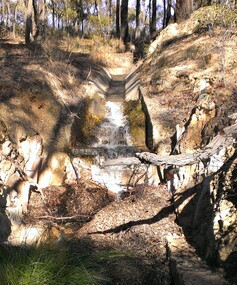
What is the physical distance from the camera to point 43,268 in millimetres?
3631

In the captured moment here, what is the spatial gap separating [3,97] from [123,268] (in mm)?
5338

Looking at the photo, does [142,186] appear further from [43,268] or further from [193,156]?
[43,268]

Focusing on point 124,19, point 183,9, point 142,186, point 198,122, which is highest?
point 124,19

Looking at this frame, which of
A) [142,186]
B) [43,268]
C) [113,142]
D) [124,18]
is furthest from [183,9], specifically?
[43,268]

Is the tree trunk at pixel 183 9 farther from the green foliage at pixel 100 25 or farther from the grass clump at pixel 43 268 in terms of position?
the grass clump at pixel 43 268

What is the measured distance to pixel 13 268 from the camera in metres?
3.57

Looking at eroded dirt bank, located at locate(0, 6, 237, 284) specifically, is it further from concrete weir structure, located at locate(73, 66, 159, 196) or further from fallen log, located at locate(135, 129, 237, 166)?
fallen log, located at locate(135, 129, 237, 166)

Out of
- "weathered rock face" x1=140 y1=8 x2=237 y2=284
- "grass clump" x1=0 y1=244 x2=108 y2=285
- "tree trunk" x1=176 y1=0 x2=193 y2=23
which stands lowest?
"grass clump" x1=0 y1=244 x2=108 y2=285

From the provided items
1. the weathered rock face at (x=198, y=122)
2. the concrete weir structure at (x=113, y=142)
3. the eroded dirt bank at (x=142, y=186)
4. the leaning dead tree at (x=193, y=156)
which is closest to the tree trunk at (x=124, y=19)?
the weathered rock face at (x=198, y=122)

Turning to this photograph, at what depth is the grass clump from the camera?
11.5 feet

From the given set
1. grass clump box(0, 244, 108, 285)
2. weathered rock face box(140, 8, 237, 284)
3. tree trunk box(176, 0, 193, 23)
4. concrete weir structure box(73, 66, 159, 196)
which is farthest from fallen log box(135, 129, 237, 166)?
tree trunk box(176, 0, 193, 23)

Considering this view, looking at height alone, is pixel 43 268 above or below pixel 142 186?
A: above

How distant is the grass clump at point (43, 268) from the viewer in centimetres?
352

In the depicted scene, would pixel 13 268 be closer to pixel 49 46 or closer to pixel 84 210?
pixel 84 210
